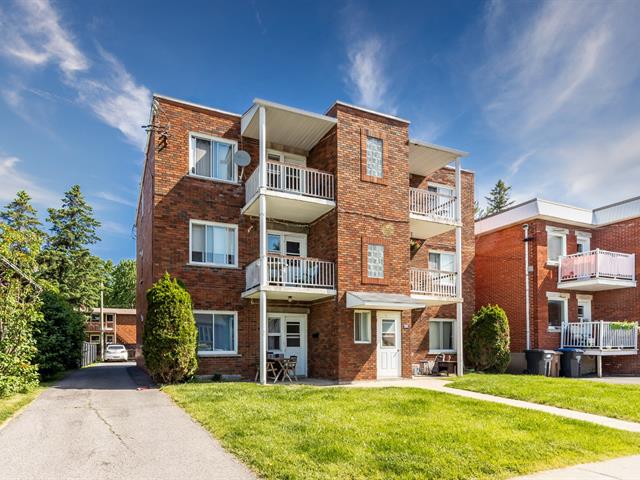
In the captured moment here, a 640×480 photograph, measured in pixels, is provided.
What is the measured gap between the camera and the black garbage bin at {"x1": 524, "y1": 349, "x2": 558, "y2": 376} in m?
17.9

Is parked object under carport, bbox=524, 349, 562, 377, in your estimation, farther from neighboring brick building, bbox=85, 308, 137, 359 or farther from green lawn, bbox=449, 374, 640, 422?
neighboring brick building, bbox=85, 308, 137, 359

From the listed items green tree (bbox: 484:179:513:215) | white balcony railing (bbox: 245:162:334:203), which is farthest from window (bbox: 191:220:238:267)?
green tree (bbox: 484:179:513:215)

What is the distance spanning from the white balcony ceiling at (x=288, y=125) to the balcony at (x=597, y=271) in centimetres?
1265

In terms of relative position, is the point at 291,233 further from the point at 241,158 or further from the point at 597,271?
the point at 597,271

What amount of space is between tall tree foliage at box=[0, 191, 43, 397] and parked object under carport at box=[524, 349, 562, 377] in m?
17.4

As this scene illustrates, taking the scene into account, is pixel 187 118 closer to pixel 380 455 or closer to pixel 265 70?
pixel 265 70

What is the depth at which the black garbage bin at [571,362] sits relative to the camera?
18.2 meters

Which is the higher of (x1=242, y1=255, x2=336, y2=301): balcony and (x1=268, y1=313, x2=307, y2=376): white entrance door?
(x1=242, y1=255, x2=336, y2=301): balcony

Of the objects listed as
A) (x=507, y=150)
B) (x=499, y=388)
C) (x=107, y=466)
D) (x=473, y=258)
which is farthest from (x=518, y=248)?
Answer: (x=107, y=466)

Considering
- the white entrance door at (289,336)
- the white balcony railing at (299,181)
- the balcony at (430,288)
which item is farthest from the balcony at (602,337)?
the white balcony railing at (299,181)

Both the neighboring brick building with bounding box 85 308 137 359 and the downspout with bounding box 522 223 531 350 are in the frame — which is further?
the neighboring brick building with bounding box 85 308 137 359

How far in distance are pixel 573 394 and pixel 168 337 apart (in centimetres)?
1057

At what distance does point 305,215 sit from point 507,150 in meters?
7.98

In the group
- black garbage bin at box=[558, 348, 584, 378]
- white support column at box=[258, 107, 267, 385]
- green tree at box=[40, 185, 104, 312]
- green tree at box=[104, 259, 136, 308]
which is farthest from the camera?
green tree at box=[104, 259, 136, 308]
